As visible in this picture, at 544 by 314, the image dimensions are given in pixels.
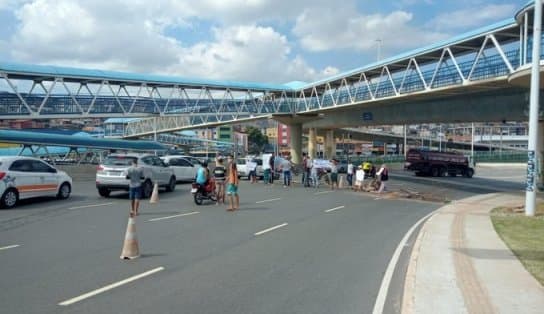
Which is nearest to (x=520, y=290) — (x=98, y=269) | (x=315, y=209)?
(x=98, y=269)

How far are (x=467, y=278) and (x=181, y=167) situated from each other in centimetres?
2399

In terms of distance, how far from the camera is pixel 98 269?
8.23 meters

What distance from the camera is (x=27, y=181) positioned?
17297 millimetres

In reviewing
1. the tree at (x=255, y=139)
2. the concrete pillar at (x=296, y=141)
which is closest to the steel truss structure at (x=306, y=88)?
the concrete pillar at (x=296, y=141)

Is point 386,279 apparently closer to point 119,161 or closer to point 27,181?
point 27,181

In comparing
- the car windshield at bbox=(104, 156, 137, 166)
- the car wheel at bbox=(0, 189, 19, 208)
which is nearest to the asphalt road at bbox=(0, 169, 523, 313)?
the car wheel at bbox=(0, 189, 19, 208)

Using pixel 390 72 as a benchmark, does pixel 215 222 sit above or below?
below

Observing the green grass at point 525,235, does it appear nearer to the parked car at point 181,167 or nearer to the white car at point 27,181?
the white car at point 27,181

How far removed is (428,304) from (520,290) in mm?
1670

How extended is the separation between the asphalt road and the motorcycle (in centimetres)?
92

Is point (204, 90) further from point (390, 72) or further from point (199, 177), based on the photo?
point (199, 177)

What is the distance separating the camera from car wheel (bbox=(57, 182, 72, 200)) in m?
19.5

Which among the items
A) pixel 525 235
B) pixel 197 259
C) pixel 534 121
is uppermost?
pixel 534 121

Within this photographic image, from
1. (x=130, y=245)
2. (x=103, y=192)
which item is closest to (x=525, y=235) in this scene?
(x=130, y=245)
